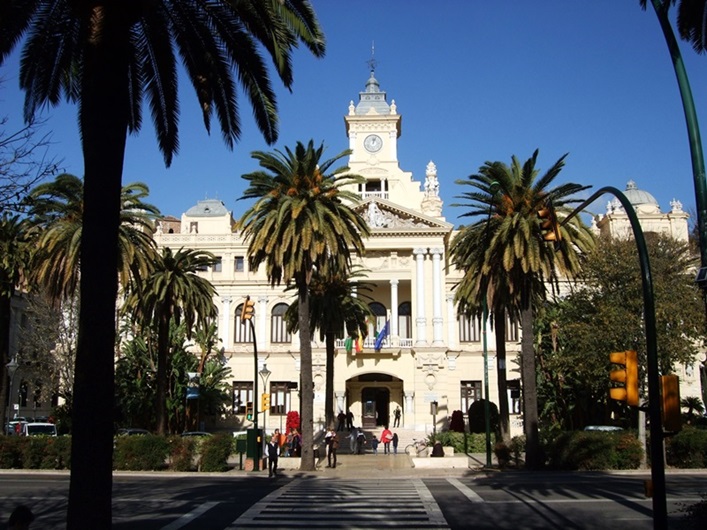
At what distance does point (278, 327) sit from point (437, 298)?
1369cm

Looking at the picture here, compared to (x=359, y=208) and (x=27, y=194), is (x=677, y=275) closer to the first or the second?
(x=359, y=208)

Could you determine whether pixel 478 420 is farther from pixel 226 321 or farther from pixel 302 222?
pixel 226 321

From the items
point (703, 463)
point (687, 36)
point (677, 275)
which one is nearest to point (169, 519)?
point (687, 36)

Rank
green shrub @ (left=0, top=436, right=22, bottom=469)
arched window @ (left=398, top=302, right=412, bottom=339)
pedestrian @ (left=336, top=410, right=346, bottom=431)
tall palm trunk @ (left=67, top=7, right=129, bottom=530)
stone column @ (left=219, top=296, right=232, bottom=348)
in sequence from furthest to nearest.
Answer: arched window @ (left=398, top=302, right=412, bottom=339), stone column @ (left=219, top=296, right=232, bottom=348), pedestrian @ (left=336, top=410, right=346, bottom=431), green shrub @ (left=0, top=436, right=22, bottom=469), tall palm trunk @ (left=67, top=7, right=129, bottom=530)

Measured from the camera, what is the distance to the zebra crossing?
17.2 m

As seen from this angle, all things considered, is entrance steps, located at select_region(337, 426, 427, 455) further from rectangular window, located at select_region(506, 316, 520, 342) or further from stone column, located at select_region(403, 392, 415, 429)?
rectangular window, located at select_region(506, 316, 520, 342)

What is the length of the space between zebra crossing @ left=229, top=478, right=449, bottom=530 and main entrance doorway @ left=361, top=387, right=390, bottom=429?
35280mm

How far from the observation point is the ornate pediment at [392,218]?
196ft

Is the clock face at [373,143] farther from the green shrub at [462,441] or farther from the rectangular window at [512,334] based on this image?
the green shrub at [462,441]

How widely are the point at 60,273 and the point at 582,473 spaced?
2322 cm

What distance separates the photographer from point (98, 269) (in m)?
11.9

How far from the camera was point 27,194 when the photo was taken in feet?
42.8

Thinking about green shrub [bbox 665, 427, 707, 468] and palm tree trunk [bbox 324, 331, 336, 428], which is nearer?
green shrub [bbox 665, 427, 707, 468]

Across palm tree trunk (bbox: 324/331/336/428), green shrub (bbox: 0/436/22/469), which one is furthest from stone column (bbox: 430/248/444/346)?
green shrub (bbox: 0/436/22/469)
